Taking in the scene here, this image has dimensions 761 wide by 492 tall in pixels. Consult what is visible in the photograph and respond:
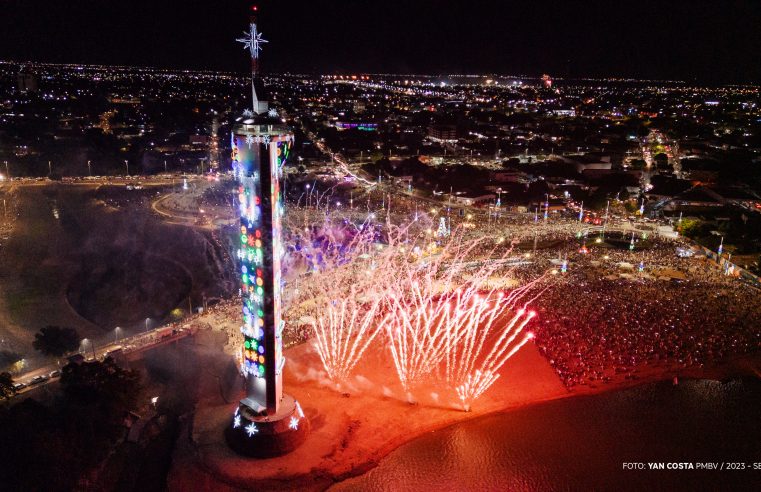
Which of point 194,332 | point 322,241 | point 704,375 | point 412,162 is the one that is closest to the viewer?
point 704,375

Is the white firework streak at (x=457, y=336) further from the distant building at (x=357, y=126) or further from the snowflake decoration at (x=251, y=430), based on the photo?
the distant building at (x=357, y=126)

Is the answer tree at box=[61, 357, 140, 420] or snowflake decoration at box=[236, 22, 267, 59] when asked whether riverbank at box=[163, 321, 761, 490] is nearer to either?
tree at box=[61, 357, 140, 420]

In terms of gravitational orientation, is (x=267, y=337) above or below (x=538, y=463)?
above

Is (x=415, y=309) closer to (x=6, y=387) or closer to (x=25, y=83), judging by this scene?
(x=6, y=387)

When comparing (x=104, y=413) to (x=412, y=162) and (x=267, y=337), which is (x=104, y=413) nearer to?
(x=267, y=337)

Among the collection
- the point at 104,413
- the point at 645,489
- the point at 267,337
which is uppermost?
the point at 267,337

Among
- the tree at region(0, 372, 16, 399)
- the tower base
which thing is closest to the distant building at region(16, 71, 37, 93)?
the tree at region(0, 372, 16, 399)

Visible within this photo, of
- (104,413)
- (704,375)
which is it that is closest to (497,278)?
(704,375)
